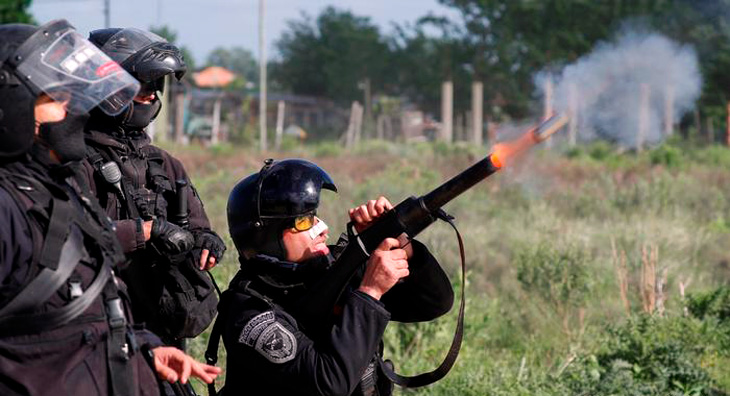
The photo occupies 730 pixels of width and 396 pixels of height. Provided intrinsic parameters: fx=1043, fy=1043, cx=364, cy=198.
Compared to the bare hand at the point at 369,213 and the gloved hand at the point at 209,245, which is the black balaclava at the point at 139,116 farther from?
the bare hand at the point at 369,213

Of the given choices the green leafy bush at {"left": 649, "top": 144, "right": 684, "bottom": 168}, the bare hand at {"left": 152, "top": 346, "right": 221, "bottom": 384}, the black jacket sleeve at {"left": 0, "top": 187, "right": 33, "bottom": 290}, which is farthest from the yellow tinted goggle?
the green leafy bush at {"left": 649, "top": 144, "right": 684, "bottom": 168}

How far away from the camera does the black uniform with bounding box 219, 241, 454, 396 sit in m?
3.19

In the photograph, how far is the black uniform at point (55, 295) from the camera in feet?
8.82

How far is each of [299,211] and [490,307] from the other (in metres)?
5.38

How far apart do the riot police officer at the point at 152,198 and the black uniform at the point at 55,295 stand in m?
1.56

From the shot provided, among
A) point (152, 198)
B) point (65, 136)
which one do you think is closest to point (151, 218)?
point (152, 198)

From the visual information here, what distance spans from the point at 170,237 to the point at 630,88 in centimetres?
1896

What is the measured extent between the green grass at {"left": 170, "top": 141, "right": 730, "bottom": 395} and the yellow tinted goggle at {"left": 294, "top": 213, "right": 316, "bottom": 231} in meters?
2.52

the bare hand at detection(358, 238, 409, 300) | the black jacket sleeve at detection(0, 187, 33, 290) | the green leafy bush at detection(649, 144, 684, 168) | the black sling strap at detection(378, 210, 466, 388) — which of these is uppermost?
the black jacket sleeve at detection(0, 187, 33, 290)

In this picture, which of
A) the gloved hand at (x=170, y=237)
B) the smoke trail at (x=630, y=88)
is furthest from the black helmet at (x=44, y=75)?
the smoke trail at (x=630, y=88)

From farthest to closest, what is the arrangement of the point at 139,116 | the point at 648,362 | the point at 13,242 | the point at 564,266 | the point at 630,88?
the point at 630,88 < the point at 564,266 < the point at 648,362 < the point at 139,116 < the point at 13,242

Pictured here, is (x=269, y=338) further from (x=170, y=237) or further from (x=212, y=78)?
(x=212, y=78)

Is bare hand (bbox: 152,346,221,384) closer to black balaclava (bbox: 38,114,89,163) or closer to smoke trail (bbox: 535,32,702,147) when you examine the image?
black balaclava (bbox: 38,114,89,163)

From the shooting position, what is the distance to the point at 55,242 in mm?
2727
